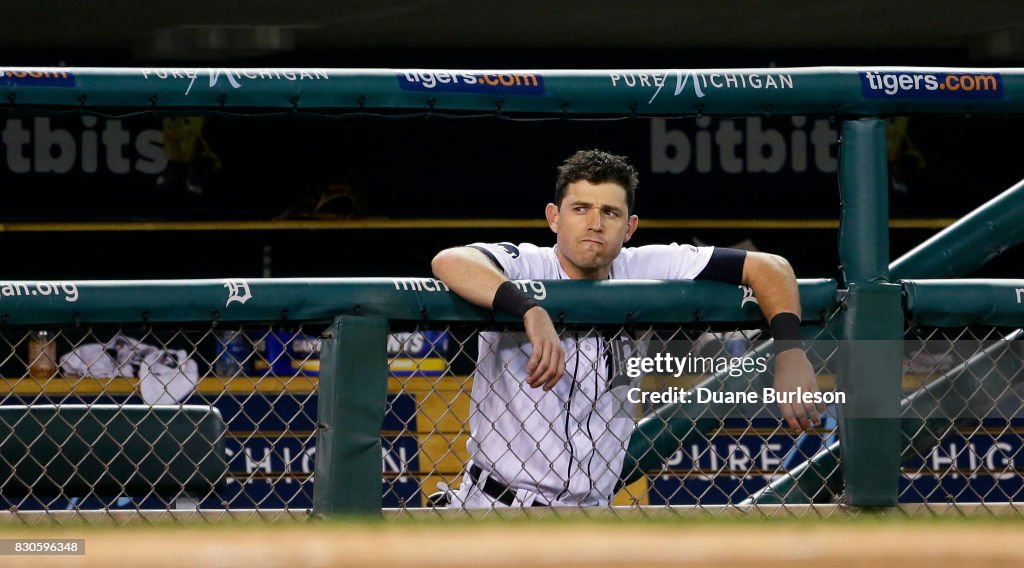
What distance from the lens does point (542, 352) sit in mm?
2434

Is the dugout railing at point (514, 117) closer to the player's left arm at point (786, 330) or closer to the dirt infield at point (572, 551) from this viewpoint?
the player's left arm at point (786, 330)

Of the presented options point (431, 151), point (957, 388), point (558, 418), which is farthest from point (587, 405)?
point (431, 151)

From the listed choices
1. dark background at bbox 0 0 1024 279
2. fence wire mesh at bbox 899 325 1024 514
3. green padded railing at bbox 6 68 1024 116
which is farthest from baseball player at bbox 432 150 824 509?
dark background at bbox 0 0 1024 279

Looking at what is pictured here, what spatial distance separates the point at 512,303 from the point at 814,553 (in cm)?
159

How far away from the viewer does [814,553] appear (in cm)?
91

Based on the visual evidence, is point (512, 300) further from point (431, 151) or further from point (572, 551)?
point (431, 151)

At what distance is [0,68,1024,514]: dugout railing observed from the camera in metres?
2.49

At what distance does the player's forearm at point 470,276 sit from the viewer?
2502 millimetres

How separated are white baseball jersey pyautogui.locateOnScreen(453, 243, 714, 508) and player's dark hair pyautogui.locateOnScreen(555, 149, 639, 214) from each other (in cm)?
20

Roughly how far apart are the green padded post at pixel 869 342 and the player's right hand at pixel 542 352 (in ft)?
1.83

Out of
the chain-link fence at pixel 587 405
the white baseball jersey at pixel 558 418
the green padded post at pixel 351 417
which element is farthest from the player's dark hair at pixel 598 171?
the green padded post at pixel 351 417

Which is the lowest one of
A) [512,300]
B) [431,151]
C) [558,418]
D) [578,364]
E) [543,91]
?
[558,418]

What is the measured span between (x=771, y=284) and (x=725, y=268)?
110 mm

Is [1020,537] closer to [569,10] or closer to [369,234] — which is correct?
[569,10]
